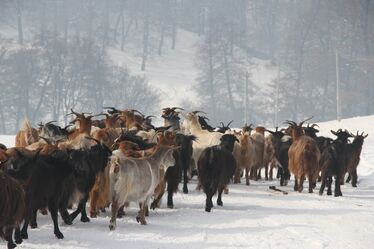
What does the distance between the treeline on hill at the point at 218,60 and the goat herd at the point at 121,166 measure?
49.6 m

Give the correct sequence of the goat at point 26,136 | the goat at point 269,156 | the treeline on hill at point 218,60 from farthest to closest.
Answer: the treeline on hill at point 218,60 → the goat at point 269,156 → the goat at point 26,136

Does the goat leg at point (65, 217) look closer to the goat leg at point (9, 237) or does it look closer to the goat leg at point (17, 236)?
the goat leg at point (17, 236)

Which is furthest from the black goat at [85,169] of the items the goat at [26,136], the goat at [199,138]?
the goat at [26,136]

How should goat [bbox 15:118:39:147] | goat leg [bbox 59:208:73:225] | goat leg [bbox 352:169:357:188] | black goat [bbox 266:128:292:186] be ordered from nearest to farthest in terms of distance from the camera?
goat leg [bbox 59:208:73:225], goat [bbox 15:118:39:147], black goat [bbox 266:128:292:186], goat leg [bbox 352:169:357:188]

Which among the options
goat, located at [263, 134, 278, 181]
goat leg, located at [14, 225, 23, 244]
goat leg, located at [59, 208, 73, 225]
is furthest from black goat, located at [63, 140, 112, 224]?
goat, located at [263, 134, 278, 181]

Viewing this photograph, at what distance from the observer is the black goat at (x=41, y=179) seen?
401 inches

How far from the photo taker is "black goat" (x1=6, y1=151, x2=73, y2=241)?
33.4 feet

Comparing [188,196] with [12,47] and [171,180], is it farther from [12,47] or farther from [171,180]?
[12,47]

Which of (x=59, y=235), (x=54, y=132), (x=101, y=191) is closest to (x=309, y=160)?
(x=54, y=132)

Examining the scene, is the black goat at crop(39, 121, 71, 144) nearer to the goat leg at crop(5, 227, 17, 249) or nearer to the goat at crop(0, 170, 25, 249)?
the goat leg at crop(5, 227, 17, 249)

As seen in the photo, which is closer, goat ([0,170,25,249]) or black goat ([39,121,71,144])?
goat ([0,170,25,249])

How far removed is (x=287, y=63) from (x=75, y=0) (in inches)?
1666

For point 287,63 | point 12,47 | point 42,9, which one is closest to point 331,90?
point 287,63

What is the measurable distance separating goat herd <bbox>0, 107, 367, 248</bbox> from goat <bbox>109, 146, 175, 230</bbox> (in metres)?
0.02
